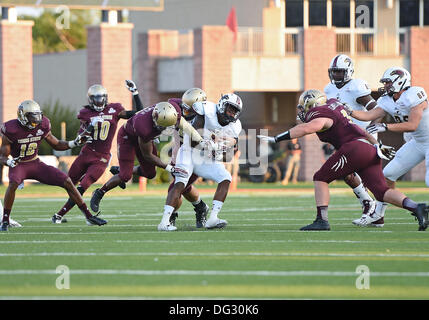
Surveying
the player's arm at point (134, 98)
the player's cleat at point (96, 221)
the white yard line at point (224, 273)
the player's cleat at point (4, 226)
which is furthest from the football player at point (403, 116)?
the player's cleat at point (4, 226)

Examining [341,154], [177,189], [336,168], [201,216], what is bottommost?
[201,216]

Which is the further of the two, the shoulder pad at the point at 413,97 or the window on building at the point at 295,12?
the window on building at the point at 295,12

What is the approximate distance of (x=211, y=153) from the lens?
11805 millimetres

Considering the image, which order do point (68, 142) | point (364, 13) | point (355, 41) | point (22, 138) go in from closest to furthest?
1. point (22, 138)
2. point (68, 142)
3. point (355, 41)
4. point (364, 13)

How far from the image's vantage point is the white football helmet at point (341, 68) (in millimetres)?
13203

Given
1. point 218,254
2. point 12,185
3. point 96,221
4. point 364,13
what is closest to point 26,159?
point 12,185

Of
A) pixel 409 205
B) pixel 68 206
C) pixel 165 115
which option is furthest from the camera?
pixel 68 206

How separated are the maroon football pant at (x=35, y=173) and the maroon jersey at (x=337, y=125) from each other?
3166 mm

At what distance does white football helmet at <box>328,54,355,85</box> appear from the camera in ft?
43.3

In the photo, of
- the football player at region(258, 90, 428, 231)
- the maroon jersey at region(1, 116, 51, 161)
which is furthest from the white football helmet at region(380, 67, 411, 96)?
the maroon jersey at region(1, 116, 51, 161)

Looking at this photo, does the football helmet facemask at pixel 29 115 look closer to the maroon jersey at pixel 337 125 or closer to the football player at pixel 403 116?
the maroon jersey at pixel 337 125

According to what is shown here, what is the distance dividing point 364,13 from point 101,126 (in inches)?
835

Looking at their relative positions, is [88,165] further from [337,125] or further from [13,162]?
[337,125]

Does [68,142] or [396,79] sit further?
[68,142]
